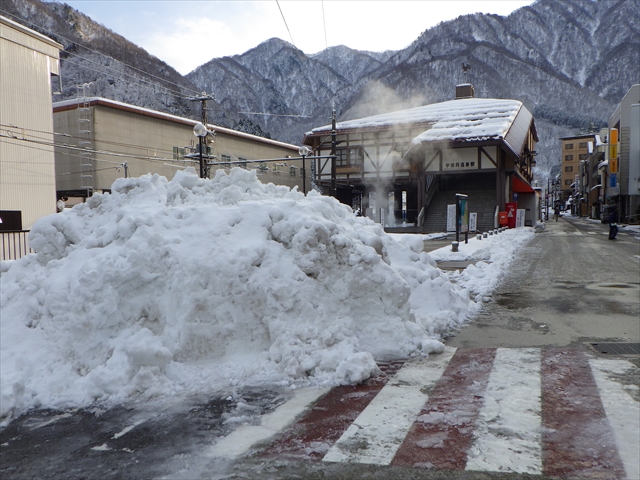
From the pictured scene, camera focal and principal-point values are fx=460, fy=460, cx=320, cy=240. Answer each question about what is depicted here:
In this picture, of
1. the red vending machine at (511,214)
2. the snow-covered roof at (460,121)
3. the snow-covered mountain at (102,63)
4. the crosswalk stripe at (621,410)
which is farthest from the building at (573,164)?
the crosswalk stripe at (621,410)

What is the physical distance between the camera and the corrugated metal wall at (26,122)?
68.3 feet

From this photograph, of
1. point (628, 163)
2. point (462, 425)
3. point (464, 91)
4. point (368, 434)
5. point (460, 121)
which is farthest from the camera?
point (464, 91)

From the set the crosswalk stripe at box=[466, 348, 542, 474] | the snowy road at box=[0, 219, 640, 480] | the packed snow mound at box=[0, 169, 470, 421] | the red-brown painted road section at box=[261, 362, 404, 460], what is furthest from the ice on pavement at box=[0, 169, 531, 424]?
the crosswalk stripe at box=[466, 348, 542, 474]

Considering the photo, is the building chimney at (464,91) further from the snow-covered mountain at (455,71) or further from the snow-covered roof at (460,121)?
the snow-covered mountain at (455,71)

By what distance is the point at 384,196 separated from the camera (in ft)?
112

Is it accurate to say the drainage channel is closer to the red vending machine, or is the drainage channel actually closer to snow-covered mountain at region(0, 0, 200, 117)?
the red vending machine

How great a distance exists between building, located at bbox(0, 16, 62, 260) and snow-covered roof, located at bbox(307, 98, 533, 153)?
18106 mm

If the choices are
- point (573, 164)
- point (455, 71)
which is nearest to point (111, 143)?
point (573, 164)

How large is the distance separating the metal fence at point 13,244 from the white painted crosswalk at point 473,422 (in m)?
11.7

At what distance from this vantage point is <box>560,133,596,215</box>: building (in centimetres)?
8625

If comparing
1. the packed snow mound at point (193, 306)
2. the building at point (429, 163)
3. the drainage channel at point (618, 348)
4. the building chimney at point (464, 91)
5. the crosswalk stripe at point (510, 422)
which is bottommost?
the drainage channel at point (618, 348)

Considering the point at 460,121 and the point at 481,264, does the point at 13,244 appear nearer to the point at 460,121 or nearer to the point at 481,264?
the point at 481,264

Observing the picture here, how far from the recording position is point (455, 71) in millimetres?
145750

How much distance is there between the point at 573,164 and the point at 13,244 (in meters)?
102
